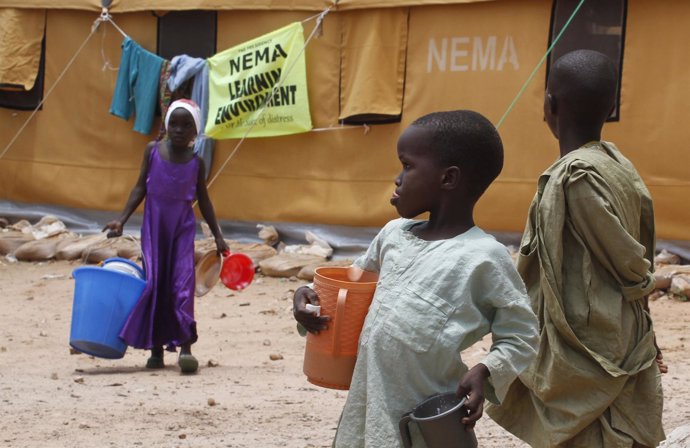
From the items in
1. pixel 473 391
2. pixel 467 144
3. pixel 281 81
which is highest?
pixel 281 81

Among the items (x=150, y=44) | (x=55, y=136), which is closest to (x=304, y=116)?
(x=150, y=44)

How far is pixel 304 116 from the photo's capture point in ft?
32.8

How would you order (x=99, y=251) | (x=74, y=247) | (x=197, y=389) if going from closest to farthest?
(x=197, y=389), (x=99, y=251), (x=74, y=247)

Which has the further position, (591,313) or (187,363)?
(187,363)

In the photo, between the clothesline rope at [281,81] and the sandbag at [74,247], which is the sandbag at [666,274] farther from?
the sandbag at [74,247]

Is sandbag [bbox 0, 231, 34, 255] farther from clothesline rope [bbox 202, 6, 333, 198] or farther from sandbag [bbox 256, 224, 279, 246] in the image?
sandbag [bbox 256, 224, 279, 246]

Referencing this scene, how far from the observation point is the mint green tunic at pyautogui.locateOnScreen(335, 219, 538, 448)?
8.52 ft

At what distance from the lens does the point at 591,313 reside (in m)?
3.26

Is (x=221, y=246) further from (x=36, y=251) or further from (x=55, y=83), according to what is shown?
(x=55, y=83)

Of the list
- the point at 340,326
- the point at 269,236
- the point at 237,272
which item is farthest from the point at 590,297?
the point at 269,236

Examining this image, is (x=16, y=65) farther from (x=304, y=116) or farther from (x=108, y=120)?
(x=304, y=116)

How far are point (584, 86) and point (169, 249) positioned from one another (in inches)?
136

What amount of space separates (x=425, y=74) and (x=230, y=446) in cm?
562

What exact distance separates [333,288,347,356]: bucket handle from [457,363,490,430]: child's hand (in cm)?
32
